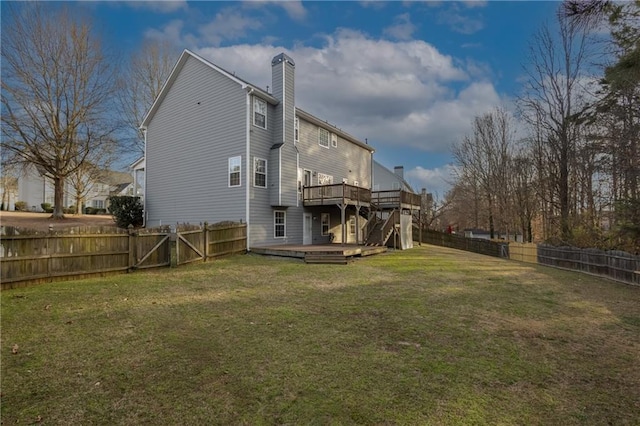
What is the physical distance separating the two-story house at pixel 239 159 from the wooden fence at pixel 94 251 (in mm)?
3709

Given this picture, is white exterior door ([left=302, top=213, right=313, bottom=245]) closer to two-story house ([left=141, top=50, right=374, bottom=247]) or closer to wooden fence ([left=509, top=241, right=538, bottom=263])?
two-story house ([left=141, top=50, right=374, bottom=247])

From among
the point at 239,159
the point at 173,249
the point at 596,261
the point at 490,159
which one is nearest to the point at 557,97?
the point at 490,159

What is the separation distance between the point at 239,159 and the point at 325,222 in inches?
286

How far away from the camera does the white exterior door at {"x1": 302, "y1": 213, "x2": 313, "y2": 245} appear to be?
19.0 m

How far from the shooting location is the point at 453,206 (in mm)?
38344

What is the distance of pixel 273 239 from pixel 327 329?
1203cm

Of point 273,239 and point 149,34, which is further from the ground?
point 149,34

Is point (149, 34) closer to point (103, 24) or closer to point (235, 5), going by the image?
point (103, 24)

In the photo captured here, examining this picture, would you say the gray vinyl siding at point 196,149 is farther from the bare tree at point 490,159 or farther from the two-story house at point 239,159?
the bare tree at point 490,159

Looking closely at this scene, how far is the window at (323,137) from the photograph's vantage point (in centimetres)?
2088

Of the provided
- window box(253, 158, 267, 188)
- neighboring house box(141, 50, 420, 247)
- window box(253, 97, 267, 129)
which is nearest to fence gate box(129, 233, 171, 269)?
neighboring house box(141, 50, 420, 247)

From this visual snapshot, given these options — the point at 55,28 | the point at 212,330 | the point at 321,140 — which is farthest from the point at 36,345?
the point at 55,28

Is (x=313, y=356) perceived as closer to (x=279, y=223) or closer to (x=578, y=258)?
(x=279, y=223)

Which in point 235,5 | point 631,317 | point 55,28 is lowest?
point 631,317
